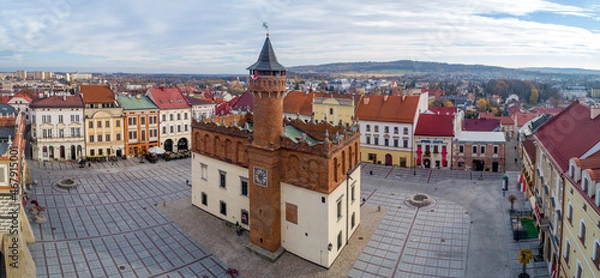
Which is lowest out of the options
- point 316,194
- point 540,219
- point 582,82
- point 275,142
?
point 540,219

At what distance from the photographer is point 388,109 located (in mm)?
69812

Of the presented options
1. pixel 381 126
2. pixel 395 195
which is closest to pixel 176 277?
pixel 395 195

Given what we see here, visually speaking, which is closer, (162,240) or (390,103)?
(162,240)

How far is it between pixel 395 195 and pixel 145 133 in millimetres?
46425

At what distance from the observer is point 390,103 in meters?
70.8

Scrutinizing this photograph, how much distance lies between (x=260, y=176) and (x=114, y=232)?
15.8 metres

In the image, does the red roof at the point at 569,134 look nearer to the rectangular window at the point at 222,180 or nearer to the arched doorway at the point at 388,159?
the arched doorway at the point at 388,159

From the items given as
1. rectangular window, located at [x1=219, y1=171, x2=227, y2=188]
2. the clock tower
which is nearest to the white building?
rectangular window, located at [x1=219, y1=171, x2=227, y2=188]

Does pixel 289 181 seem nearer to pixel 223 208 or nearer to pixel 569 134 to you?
pixel 223 208

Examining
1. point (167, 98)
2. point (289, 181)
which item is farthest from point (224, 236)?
point (167, 98)

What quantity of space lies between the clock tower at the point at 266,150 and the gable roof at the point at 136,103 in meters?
46.3

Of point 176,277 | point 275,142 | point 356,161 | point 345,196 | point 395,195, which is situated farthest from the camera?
point 395,195

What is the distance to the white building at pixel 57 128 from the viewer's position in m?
66.9

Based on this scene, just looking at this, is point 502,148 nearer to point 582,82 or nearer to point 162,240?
point 162,240
